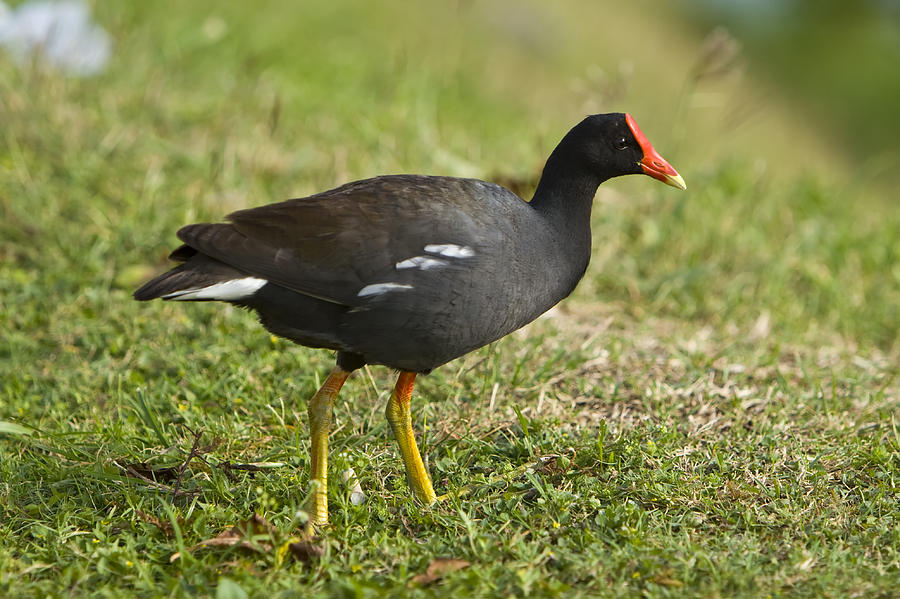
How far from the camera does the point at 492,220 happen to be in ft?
9.84

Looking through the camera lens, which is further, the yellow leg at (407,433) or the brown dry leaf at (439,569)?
the yellow leg at (407,433)

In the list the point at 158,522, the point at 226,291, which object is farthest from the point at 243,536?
the point at 226,291

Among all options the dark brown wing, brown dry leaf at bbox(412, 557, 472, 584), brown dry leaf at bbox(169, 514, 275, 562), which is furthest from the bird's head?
brown dry leaf at bbox(169, 514, 275, 562)

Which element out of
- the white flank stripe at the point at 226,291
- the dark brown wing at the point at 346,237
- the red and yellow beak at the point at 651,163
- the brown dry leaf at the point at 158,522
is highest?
the red and yellow beak at the point at 651,163

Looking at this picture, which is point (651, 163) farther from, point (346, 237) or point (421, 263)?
point (346, 237)

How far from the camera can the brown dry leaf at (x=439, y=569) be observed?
258cm

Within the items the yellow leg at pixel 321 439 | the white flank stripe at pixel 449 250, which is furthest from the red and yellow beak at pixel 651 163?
the yellow leg at pixel 321 439

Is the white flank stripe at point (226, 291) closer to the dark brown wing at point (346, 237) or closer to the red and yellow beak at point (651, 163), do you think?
the dark brown wing at point (346, 237)

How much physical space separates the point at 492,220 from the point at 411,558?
1.09 meters

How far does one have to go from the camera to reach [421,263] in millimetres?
2877

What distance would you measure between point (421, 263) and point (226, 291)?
0.62 meters

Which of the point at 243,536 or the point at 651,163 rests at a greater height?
the point at 651,163

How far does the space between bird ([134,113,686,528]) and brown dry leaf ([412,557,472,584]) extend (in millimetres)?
434

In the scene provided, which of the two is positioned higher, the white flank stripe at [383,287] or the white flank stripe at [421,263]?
the white flank stripe at [421,263]
